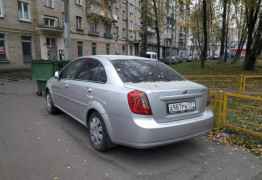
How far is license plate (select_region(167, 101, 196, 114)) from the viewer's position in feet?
9.63

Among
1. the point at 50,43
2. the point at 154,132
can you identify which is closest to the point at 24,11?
the point at 50,43

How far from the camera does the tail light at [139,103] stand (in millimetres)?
2766

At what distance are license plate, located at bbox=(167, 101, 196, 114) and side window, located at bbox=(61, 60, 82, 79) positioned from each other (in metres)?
2.32

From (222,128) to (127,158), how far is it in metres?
2.47

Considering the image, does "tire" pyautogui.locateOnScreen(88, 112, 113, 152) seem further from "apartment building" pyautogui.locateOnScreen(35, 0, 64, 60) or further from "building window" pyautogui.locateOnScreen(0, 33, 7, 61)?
"apartment building" pyautogui.locateOnScreen(35, 0, 64, 60)

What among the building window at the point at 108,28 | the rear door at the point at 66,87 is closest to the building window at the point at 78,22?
the building window at the point at 108,28

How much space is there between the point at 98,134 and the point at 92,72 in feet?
3.76

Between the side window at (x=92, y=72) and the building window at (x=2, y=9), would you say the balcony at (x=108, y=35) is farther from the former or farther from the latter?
the side window at (x=92, y=72)

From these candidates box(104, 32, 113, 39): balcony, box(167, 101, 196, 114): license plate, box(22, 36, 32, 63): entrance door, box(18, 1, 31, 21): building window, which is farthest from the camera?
box(104, 32, 113, 39): balcony

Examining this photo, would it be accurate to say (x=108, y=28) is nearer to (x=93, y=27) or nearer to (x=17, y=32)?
(x=93, y=27)

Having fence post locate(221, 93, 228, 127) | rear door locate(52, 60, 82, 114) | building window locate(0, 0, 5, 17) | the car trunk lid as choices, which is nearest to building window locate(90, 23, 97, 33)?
building window locate(0, 0, 5, 17)

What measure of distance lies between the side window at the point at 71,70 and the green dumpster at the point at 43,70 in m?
3.37

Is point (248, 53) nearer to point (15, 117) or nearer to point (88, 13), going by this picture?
point (15, 117)

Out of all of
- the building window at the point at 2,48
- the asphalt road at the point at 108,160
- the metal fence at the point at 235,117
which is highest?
the building window at the point at 2,48
